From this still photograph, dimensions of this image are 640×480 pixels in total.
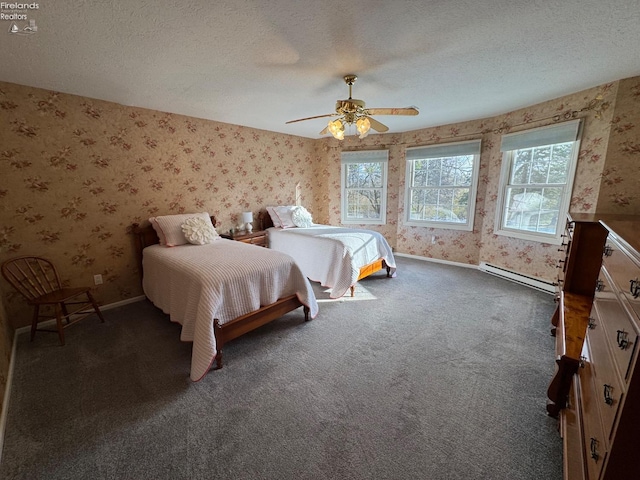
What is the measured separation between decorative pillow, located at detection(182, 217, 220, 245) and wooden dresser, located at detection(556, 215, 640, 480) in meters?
3.28

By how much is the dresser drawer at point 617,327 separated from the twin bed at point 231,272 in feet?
6.64

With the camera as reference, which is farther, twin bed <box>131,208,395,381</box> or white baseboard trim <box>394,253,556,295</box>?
white baseboard trim <box>394,253,556,295</box>

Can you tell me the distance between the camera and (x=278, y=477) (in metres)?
1.24

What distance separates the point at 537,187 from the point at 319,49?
3.28 metres

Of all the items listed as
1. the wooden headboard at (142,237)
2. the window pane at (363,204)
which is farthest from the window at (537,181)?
the wooden headboard at (142,237)

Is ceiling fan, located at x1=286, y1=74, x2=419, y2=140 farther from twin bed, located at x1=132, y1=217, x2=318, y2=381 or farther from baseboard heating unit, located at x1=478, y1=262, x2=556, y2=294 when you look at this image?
baseboard heating unit, located at x1=478, y1=262, x2=556, y2=294

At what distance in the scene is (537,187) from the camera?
11.0ft

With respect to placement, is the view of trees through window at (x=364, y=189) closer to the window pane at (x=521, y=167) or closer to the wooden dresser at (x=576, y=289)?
the window pane at (x=521, y=167)

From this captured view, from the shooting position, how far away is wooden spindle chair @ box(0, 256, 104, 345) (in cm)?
223

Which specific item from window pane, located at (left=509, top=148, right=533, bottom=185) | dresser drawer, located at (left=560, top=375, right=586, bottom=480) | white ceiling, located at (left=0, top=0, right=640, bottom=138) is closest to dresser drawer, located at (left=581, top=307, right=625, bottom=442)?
dresser drawer, located at (left=560, top=375, right=586, bottom=480)

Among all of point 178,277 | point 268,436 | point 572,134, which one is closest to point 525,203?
point 572,134

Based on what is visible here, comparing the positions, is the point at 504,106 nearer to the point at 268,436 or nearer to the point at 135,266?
the point at 268,436

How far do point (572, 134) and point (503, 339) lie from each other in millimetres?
2443

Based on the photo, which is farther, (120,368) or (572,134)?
(572,134)
